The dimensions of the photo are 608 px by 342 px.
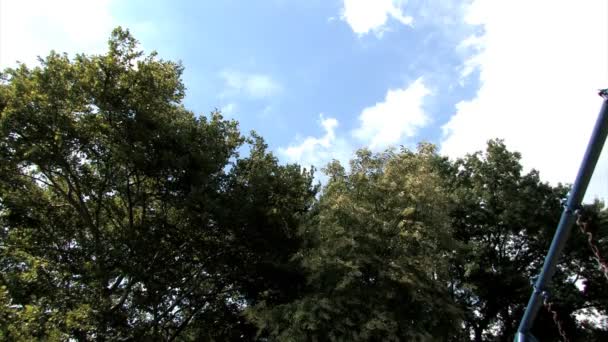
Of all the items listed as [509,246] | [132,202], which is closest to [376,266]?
[132,202]

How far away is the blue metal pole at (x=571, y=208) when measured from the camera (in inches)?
214

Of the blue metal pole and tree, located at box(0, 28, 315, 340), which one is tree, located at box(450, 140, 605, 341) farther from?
the blue metal pole

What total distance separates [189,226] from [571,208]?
17976mm

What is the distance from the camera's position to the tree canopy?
1758 cm

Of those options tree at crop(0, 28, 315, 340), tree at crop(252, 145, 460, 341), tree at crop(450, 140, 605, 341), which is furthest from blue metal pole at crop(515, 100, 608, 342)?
tree at crop(450, 140, 605, 341)

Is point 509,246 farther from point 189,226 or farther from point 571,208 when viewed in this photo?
point 571,208

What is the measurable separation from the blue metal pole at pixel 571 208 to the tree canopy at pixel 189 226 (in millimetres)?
8060

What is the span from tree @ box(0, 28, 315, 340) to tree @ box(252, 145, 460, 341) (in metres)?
3.69

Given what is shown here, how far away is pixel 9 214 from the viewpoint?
21188 millimetres

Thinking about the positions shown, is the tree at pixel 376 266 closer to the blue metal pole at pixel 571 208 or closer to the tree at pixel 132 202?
the tree at pixel 132 202

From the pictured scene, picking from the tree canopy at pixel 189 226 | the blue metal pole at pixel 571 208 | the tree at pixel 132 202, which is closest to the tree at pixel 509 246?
the tree canopy at pixel 189 226

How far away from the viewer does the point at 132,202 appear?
21672mm

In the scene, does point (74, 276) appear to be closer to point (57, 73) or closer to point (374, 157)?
point (57, 73)

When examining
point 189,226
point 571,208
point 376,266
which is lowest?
point 571,208
